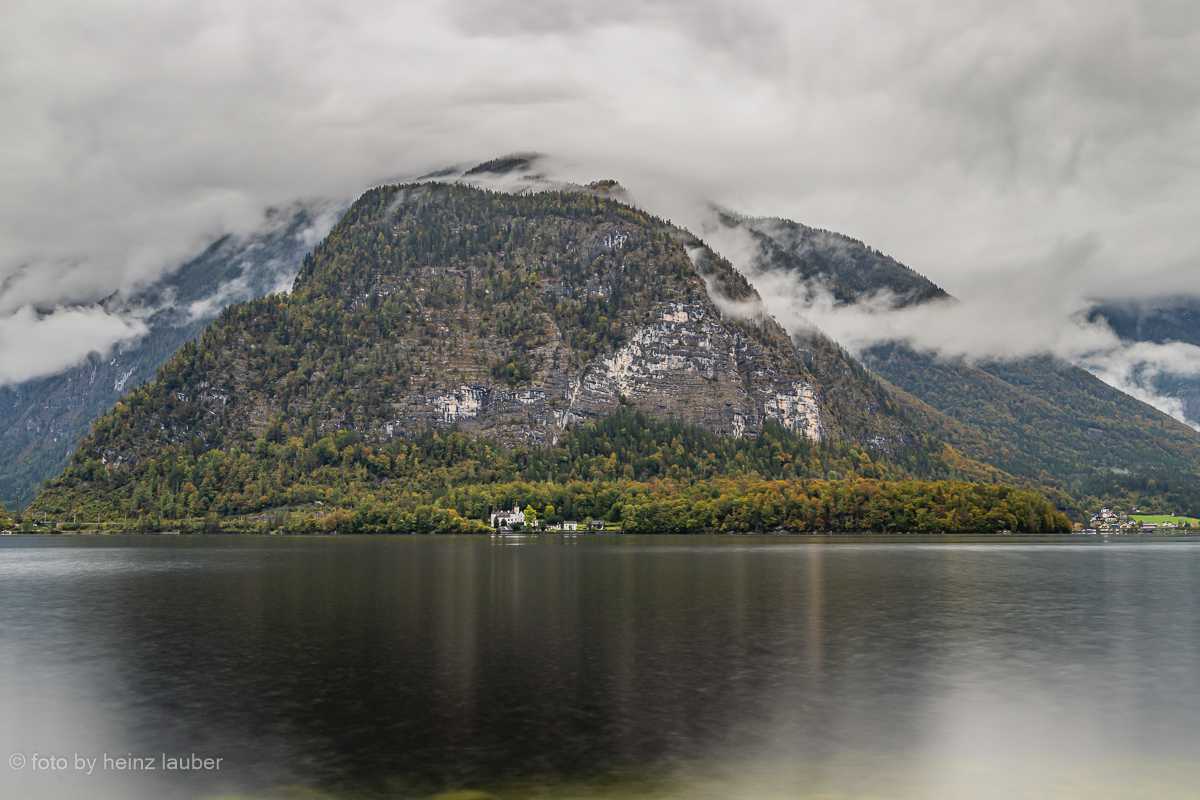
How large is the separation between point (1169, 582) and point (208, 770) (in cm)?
8702

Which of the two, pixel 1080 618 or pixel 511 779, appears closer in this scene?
pixel 511 779

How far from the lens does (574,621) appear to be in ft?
181

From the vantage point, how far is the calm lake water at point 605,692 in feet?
82.7

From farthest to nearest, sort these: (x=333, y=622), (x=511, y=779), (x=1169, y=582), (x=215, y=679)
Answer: (x=1169, y=582) < (x=333, y=622) < (x=215, y=679) < (x=511, y=779)

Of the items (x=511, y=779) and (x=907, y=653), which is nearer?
(x=511, y=779)

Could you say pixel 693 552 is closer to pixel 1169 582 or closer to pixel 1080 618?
pixel 1169 582

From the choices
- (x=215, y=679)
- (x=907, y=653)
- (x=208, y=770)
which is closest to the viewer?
(x=208, y=770)

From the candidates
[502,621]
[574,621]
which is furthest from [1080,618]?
[502,621]

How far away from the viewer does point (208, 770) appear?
26.0 metres

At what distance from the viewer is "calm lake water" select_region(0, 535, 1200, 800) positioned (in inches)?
993

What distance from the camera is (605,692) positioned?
116 feet

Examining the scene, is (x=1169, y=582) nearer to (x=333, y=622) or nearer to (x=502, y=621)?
(x=502, y=621)

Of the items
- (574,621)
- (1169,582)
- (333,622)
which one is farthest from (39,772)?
(1169,582)

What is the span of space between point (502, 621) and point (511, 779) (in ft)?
102
